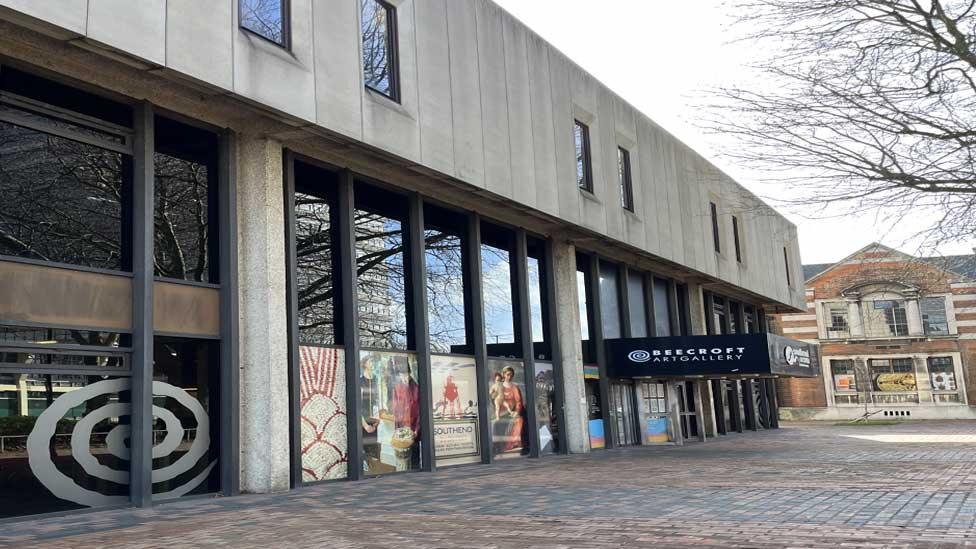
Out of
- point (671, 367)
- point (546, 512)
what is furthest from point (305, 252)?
point (671, 367)

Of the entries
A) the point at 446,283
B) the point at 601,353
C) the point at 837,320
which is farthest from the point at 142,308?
the point at 837,320

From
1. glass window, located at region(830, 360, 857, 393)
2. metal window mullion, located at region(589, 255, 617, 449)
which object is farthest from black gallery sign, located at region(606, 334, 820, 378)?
glass window, located at region(830, 360, 857, 393)

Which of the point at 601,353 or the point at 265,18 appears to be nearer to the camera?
the point at 265,18

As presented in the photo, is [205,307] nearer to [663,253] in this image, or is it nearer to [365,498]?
[365,498]

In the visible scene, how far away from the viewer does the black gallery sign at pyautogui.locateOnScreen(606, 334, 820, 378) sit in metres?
22.4

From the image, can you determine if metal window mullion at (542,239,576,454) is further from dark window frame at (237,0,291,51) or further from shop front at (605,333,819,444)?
dark window frame at (237,0,291,51)

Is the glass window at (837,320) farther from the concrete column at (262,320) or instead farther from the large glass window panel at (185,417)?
the large glass window panel at (185,417)

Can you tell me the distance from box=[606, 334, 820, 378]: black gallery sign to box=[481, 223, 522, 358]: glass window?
4.55 meters

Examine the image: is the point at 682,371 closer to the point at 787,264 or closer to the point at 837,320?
the point at 787,264

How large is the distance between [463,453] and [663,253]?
9.75 meters

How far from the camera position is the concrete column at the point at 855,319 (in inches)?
2125

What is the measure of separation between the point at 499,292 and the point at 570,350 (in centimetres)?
270

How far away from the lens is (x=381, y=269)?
53.2 ft

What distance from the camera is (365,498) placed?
11773 mm
